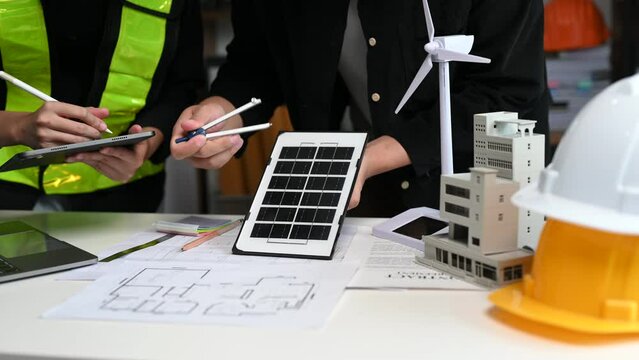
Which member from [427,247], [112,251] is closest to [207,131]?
[112,251]

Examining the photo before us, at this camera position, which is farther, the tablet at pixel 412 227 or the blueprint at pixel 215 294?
the tablet at pixel 412 227

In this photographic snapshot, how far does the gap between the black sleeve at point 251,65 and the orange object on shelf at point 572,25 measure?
1185mm

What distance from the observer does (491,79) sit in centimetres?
142

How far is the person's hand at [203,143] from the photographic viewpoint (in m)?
1.25

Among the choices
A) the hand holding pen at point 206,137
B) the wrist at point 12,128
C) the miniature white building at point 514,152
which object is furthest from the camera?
the wrist at point 12,128

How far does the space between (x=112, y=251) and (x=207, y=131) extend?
27 cm

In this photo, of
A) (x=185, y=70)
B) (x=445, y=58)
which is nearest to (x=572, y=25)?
(x=185, y=70)

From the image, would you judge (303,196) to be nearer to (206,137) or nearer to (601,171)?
(206,137)

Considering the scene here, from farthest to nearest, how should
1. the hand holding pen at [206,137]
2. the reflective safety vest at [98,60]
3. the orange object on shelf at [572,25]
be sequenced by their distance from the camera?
1. the orange object on shelf at [572,25]
2. the reflective safety vest at [98,60]
3. the hand holding pen at [206,137]

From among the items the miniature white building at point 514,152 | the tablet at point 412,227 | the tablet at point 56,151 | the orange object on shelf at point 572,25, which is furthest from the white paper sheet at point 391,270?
the orange object on shelf at point 572,25

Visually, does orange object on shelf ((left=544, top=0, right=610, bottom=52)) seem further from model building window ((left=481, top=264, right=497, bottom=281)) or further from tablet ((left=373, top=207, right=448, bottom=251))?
model building window ((left=481, top=264, right=497, bottom=281))

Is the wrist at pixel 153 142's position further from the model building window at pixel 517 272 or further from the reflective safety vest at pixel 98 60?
the model building window at pixel 517 272

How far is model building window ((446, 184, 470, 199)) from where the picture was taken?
97 centimetres

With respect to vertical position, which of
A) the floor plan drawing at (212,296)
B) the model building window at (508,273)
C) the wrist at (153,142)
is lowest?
the floor plan drawing at (212,296)
